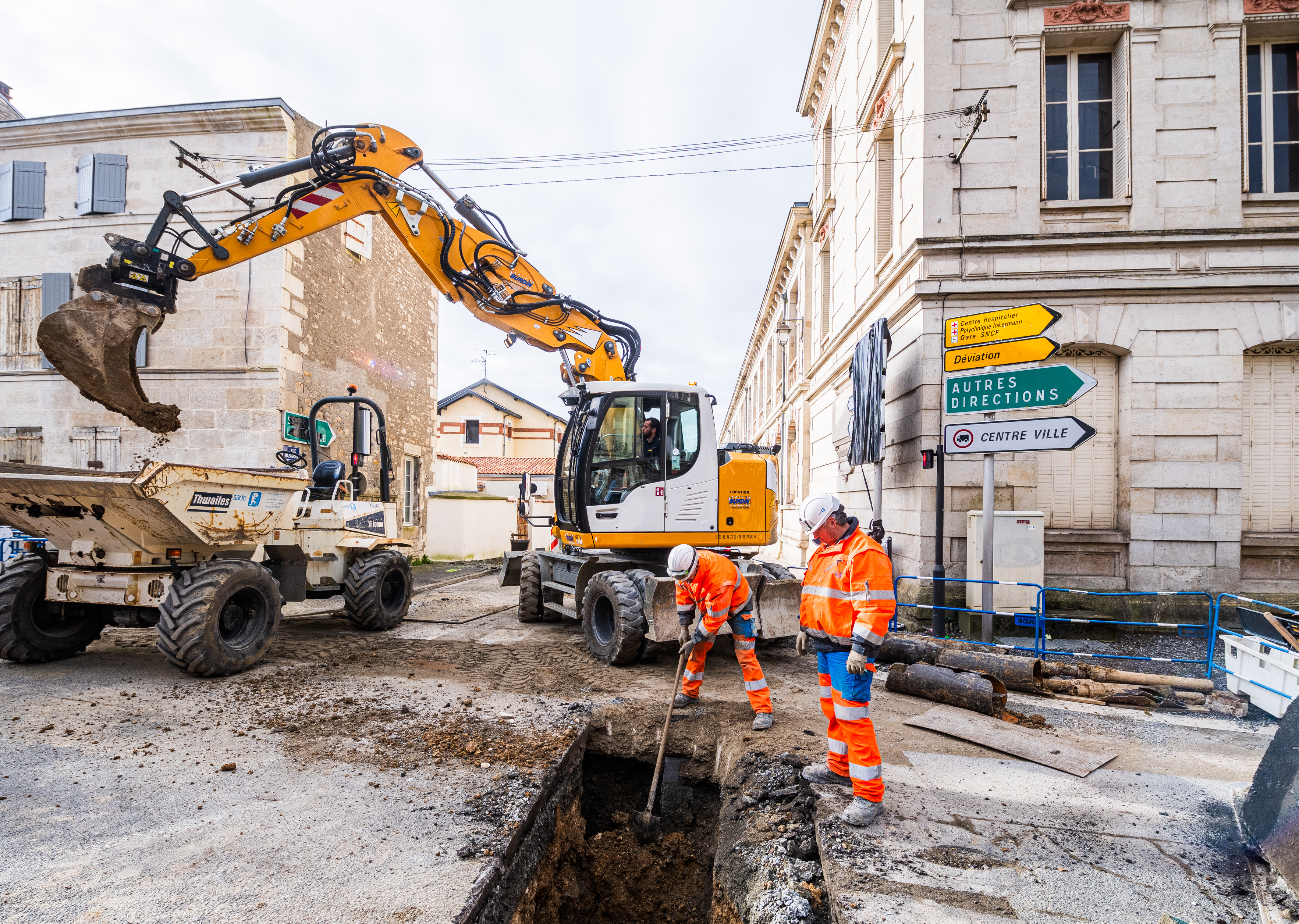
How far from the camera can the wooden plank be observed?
427cm

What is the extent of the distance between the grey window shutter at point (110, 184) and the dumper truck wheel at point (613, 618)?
11534 millimetres

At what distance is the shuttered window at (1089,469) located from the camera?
8.44m

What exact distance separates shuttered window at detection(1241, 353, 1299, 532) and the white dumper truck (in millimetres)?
11330

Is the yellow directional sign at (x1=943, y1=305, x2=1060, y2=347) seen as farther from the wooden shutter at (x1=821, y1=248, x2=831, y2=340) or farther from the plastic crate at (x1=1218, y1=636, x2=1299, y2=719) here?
the wooden shutter at (x1=821, y1=248, x2=831, y2=340)

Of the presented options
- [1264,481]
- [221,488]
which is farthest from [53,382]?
[1264,481]

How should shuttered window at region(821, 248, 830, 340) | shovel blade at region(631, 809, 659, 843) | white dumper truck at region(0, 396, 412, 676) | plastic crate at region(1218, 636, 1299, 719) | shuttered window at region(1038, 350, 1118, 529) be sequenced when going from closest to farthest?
1. shovel blade at region(631, 809, 659, 843)
2. plastic crate at region(1218, 636, 1299, 719)
3. white dumper truck at region(0, 396, 412, 676)
4. shuttered window at region(1038, 350, 1118, 529)
5. shuttered window at region(821, 248, 830, 340)

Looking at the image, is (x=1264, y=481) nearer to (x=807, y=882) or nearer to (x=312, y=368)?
(x=807, y=882)

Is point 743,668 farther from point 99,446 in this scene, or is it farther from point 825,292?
point 825,292

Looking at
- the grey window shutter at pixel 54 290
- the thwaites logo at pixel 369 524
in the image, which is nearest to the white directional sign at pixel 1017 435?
the thwaites logo at pixel 369 524

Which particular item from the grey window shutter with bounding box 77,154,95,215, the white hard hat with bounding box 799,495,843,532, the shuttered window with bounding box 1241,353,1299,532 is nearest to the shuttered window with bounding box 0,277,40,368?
the grey window shutter with bounding box 77,154,95,215

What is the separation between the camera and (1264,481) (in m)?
8.30

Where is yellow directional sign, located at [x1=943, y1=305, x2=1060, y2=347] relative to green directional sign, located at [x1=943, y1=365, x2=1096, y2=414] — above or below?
above

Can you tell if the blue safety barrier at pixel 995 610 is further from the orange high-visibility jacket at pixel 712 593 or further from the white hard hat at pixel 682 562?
the white hard hat at pixel 682 562

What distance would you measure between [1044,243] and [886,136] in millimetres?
3375
